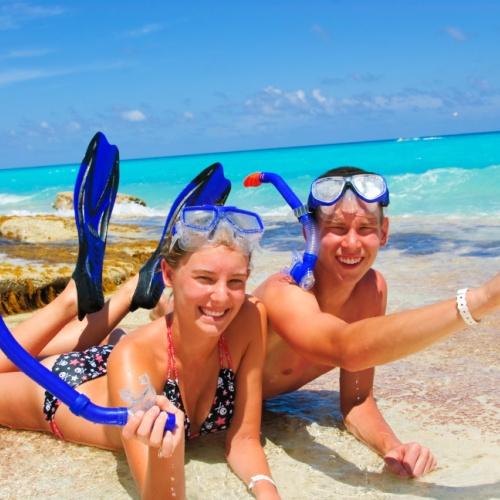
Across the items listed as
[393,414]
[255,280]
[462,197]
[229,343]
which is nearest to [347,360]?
[229,343]

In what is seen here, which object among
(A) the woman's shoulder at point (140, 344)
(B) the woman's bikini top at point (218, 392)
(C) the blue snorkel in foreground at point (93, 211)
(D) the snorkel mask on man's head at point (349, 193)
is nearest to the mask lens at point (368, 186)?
(D) the snorkel mask on man's head at point (349, 193)

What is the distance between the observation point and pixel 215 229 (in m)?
2.88

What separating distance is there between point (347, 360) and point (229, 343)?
2.36 feet

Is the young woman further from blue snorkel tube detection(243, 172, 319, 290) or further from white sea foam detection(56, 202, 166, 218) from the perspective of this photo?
white sea foam detection(56, 202, 166, 218)

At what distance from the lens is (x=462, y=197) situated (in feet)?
76.1

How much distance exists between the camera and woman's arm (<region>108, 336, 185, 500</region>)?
6.68 feet

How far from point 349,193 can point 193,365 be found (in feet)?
3.47

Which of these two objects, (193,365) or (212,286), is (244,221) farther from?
(193,365)

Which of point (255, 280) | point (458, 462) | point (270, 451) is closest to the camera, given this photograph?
point (458, 462)

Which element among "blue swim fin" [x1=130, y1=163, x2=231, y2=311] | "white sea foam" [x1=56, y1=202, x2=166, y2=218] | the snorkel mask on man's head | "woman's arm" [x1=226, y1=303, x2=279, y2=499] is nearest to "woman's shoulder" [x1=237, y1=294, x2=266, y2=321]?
"woman's arm" [x1=226, y1=303, x2=279, y2=499]

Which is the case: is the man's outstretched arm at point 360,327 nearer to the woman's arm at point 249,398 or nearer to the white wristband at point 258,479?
the woman's arm at point 249,398

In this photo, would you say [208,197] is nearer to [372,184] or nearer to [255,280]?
[372,184]

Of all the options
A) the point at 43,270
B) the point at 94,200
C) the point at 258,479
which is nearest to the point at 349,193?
the point at 258,479

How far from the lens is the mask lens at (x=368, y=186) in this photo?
3250 mm
